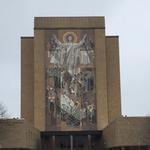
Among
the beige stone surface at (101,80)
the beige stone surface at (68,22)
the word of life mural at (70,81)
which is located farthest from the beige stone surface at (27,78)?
the beige stone surface at (101,80)

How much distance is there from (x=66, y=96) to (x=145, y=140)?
778 inches

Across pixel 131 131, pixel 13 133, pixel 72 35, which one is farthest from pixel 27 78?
pixel 131 131

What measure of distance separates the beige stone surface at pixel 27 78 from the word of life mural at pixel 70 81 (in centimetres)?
387

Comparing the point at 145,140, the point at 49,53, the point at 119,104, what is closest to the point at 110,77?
the point at 119,104

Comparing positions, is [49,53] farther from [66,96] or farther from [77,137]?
[77,137]

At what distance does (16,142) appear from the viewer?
7800 centimetres

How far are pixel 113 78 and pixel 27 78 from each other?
15.1 meters

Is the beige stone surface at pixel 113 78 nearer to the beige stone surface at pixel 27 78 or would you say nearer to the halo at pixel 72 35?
the halo at pixel 72 35

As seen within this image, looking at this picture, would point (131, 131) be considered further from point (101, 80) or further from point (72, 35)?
point (72, 35)

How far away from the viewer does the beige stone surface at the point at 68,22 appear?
97938 millimetres

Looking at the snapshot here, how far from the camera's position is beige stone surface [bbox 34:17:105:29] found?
97.9 metres

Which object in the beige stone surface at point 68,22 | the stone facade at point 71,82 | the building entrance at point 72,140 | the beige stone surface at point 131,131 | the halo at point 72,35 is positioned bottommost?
the building entrance at point 72,140

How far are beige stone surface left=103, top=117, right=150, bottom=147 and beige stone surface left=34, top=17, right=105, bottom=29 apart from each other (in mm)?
24620

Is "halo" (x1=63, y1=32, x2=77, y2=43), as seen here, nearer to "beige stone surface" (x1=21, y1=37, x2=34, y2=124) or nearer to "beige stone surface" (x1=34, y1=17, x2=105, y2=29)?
"beige stone surface" (x1=34, y1=17, x2=105, y2=29)
